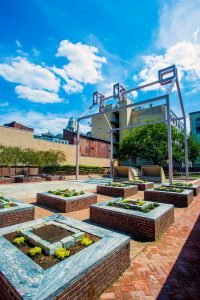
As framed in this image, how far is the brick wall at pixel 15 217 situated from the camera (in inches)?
186

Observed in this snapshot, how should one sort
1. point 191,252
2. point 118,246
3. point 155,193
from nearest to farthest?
point 118,246 → point 191,252 → point 155,193

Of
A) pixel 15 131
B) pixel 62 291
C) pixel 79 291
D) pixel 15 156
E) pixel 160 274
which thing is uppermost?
pixel 15 131

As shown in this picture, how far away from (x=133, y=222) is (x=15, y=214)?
3311mm

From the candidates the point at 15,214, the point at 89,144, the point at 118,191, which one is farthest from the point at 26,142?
the point at 15,214

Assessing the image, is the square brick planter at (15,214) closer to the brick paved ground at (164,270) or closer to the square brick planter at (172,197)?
the brick paved ground at (164,270)

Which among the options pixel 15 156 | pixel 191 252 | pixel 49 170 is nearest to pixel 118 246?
pixel 191 252

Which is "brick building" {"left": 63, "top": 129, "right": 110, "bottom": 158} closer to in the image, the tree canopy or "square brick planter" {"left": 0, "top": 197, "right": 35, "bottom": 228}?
the tree canopy

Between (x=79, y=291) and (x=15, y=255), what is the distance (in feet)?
3.54

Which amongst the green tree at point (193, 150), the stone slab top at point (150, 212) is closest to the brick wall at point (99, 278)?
the stone slab top at point (150, 212)

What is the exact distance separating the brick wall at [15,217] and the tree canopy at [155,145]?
2212 cm

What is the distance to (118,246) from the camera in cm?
Result: 285

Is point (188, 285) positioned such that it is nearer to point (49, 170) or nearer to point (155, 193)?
point (155, 193)

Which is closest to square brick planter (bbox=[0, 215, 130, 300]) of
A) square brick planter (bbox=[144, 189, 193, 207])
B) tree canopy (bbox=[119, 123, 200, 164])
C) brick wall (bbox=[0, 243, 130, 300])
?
brick wall (bbox=[0, 243, 130, 300])

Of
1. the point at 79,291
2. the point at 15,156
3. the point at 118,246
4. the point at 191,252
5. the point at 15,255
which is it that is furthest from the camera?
the point at 15,156
